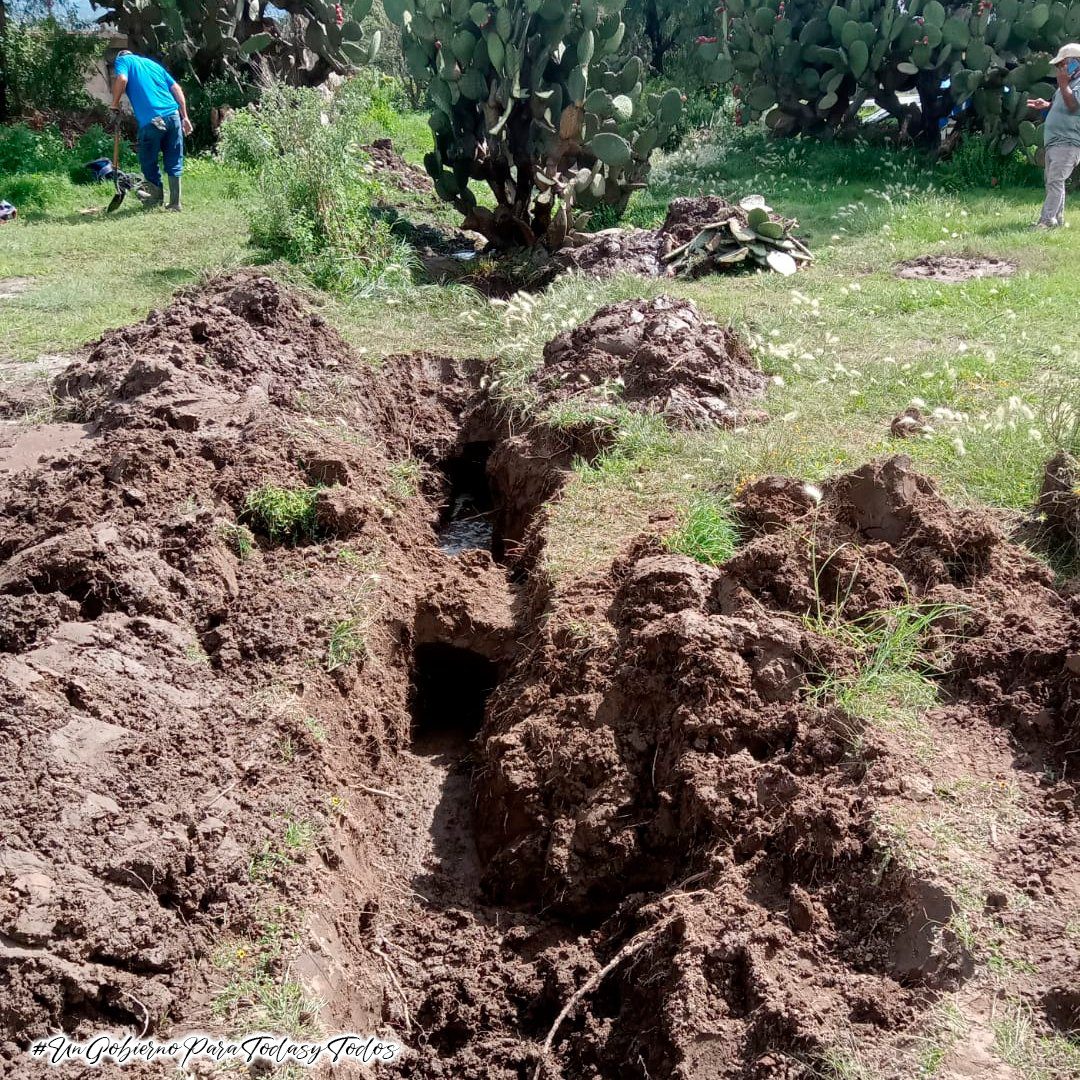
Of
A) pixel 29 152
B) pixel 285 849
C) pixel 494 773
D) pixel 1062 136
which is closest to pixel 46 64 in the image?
pixel 29 152

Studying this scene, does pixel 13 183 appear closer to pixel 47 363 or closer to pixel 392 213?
pixel 392 213

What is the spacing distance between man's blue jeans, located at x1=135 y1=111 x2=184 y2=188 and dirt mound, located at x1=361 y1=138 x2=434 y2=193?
1860mm

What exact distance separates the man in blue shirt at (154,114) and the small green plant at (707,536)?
27.2ft

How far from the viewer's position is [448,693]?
4863 mm

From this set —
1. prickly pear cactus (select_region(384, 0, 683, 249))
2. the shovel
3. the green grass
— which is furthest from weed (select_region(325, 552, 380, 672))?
the shovel

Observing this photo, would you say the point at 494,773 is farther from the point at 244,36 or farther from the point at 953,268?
the point at 244,36

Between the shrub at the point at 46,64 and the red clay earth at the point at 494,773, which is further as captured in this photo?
the shrub at the point at 46,64

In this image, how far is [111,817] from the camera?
9.75ft

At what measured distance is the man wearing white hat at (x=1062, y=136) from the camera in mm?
9008

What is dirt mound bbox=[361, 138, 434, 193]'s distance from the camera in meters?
10.9

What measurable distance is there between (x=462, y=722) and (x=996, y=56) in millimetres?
10028

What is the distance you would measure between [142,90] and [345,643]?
Answer: 8362 mm

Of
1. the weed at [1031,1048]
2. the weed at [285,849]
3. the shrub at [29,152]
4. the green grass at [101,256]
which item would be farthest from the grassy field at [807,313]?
the weed at [1031,1048]

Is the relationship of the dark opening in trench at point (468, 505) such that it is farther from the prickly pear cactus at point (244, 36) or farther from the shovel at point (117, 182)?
the prickly pear cactus at point (244, 36)
